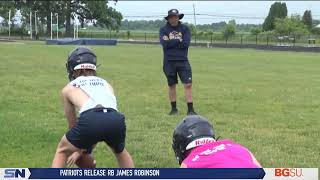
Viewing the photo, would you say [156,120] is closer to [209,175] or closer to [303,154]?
[303,154]

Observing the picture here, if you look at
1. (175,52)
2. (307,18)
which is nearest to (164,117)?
(175,52)

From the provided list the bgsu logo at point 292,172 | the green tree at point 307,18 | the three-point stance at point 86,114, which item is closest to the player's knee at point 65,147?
the three-point stance at point 86,114

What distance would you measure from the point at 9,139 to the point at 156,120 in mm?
2877

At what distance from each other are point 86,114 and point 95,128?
0.14 metres

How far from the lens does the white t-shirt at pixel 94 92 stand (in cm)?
500

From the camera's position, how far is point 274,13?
109 metres

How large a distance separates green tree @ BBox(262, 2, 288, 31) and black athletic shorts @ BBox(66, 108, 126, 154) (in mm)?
98828

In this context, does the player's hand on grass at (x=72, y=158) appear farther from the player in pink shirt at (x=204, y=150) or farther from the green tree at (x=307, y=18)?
the green tree at (x=307, y=18)

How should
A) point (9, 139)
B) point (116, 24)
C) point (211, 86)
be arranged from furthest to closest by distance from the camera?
point (116, 24), point (211, 86), point (9, 139)

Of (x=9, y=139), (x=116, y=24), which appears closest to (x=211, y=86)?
(x=9, y=139)

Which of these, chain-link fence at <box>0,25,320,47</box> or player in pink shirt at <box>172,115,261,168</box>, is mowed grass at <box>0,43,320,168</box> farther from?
chain-link fence at <box>0,25,320,47</box>

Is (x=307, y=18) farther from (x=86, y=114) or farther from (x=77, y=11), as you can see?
(x=86, y=114)

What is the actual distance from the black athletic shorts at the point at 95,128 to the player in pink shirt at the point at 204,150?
4.62 feet

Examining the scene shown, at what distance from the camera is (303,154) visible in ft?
25.2
